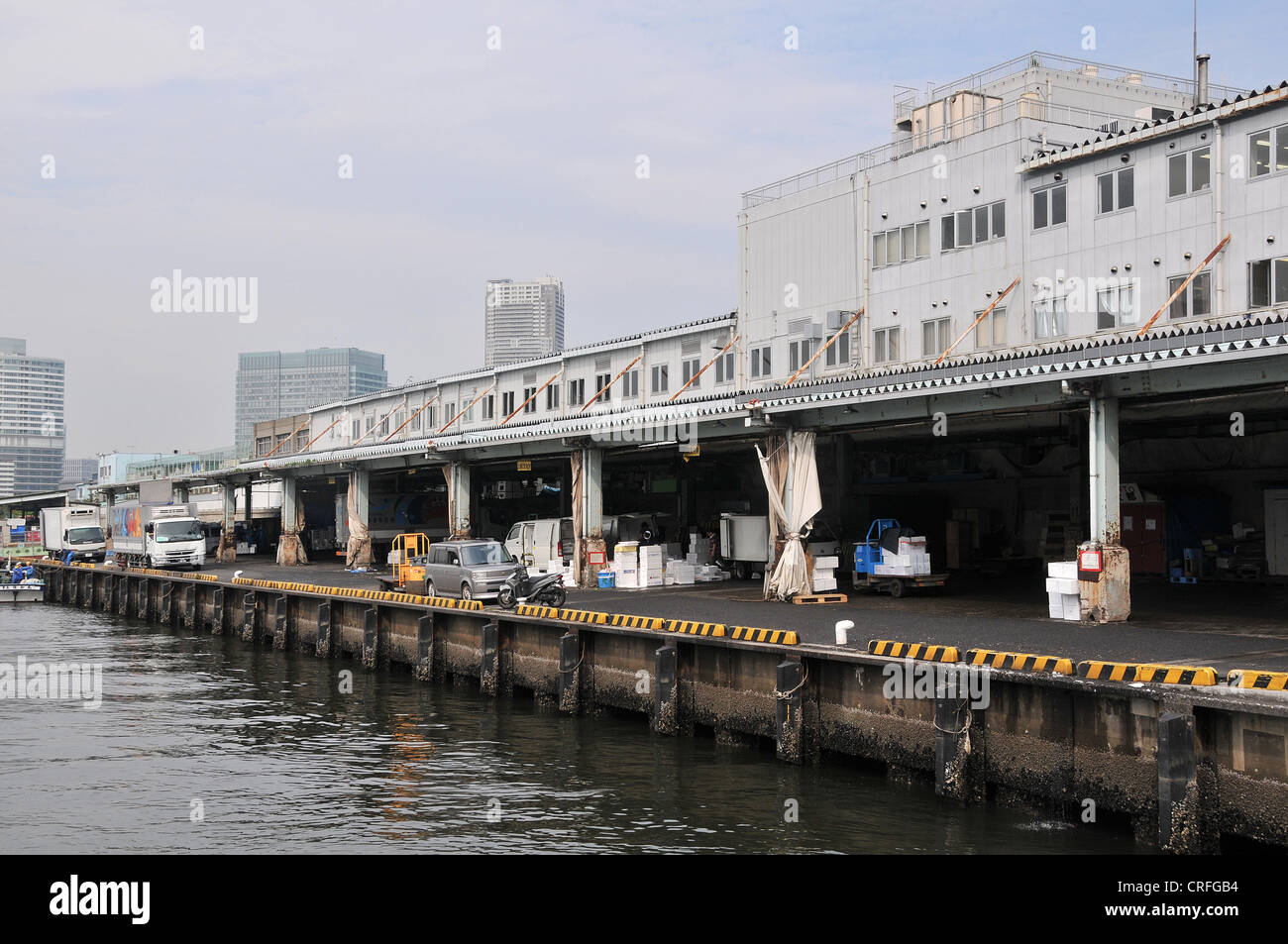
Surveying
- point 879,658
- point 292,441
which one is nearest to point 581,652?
point 879,658

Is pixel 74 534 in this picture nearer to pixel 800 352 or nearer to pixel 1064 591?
pixel 800 352

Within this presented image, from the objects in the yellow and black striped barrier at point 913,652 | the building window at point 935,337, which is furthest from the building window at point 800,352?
the yellow and black striped barrier at point 913,652

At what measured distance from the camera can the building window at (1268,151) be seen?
85.0 feet

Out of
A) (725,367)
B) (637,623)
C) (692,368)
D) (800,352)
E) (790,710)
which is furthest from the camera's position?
(692,368)

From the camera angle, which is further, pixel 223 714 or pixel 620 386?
pixel 620 386

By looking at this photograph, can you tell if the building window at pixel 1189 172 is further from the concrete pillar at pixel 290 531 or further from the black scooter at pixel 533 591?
the concrete pillar at pixel 290 531

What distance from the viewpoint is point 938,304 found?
34.5 metres

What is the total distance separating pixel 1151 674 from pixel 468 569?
72.9 feet

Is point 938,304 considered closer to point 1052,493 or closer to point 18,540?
point 1052,493

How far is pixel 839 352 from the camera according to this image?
37312 mm

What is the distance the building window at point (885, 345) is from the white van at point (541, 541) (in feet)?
47.5

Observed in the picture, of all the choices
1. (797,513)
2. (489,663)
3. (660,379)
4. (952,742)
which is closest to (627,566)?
(797,513)

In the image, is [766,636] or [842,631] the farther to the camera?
[766,636]
